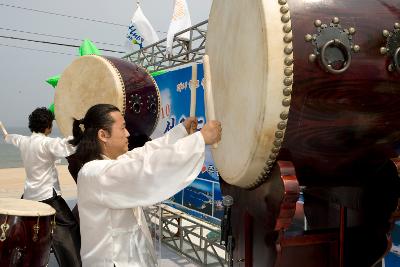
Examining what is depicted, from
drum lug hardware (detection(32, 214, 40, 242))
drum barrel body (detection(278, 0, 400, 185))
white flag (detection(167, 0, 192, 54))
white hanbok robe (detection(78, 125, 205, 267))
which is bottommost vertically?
drum lug hardware (detection(32, 214, 40, 242))

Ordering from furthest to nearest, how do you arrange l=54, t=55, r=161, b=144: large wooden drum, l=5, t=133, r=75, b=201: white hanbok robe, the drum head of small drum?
l=5, t=133, r=75, b=201: white hanbok robe, l=54, t=55, r=161, b=144: large wooden drum, the drum head of small drum

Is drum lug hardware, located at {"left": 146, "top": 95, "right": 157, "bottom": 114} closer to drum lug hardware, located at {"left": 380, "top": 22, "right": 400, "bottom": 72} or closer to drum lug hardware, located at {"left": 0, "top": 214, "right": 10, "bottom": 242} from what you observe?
drum lug hardware, located at {"left": 0, "top": 214, "right": 10, "bottom": 242}

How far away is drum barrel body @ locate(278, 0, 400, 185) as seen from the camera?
1.00 meters

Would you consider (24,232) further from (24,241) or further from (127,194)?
(127,194)

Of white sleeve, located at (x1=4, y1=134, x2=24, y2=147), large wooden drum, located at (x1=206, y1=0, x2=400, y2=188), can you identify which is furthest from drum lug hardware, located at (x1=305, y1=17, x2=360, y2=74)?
white sleeve, located at (x1=4, y1=134, x2=24, y2=147)

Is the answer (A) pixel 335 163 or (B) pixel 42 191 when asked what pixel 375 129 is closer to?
(A) pixel 335 163

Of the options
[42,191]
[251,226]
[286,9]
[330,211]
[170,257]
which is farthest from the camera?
[170,257]

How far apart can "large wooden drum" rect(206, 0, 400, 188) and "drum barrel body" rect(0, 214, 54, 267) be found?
4.02 feet

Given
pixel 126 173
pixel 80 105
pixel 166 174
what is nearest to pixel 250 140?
pixel 166 174

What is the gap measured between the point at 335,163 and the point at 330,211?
0.47 metres

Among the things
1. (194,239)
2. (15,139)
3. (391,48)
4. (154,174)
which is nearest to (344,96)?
(391,48)

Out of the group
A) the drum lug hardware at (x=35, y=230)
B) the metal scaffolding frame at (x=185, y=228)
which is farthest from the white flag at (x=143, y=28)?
the drum lug hardware at (x=35, y=230)

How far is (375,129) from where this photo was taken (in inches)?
42.6

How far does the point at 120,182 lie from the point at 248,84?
0.46m
